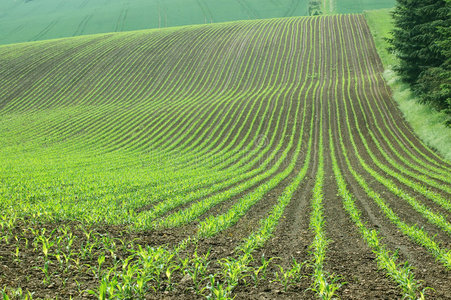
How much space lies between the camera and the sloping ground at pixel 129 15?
4434 inches

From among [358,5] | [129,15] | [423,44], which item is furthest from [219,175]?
[129,15]

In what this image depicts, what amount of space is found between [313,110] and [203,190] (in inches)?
1161

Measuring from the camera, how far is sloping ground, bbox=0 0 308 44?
11262 centimetres

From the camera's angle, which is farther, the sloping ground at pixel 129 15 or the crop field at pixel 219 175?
the sloping ground at pixel 129 15

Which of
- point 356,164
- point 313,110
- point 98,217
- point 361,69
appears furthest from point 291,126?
point 98,217

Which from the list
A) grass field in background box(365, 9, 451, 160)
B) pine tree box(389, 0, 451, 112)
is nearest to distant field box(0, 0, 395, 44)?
grass field in background box(365, 9, 451, 160)

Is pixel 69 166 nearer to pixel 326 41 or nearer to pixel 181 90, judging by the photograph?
pixel 181 90

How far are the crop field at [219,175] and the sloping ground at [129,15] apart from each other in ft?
137


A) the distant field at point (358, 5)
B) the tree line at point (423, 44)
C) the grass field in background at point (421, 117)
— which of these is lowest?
the grass field in background at point (421, 117)

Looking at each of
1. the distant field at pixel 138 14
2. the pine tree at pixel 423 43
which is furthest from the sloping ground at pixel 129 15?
the pine tree at pixel 423 43

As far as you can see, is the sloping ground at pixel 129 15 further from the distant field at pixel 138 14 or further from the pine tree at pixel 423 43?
the pine tree at pixel 423 43

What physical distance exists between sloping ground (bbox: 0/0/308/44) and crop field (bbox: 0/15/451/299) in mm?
41713

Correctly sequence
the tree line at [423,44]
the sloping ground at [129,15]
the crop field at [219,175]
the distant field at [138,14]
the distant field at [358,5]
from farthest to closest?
1. the sloping ground at [129,15]
2. the distant field at [138,14]
3. the distant field at [358,5]
4. the tree line at [423,44]
5. the crop field at [219,175]

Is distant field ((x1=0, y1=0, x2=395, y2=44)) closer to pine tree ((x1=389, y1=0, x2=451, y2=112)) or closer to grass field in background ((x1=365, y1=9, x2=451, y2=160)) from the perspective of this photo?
grass field in background ((x1=365, y1=9, x2=451, y2=160))
